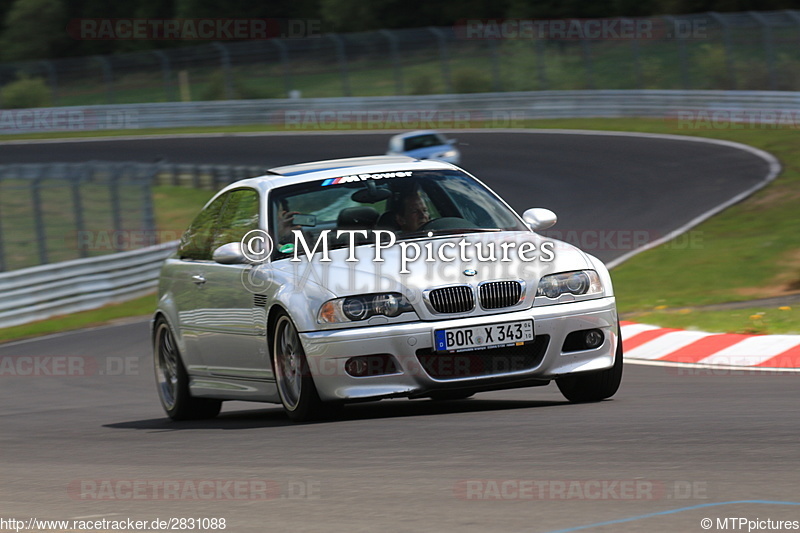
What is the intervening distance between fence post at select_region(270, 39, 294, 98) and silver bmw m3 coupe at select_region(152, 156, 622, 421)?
37.4 metres

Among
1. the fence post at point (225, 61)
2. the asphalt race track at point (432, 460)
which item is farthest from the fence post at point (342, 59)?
the asphalt race track at point (432, 460)

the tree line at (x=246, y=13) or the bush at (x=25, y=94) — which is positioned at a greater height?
the bush at (x=25, y=94)

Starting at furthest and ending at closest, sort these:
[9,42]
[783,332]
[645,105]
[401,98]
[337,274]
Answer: [9,42], [401,98], [645,105], [783,332], [337,274]

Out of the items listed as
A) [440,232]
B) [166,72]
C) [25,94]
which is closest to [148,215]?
[440,232]

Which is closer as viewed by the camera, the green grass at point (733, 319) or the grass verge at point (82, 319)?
the green grass at point (733, 319)

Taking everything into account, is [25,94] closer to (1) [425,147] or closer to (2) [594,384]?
(1) [425,147]

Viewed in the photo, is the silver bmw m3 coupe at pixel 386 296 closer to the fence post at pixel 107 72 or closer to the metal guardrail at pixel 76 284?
the metal guardrail at pixel 76 284

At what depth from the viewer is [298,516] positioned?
466 cm

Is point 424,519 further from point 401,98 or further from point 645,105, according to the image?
point 401,98

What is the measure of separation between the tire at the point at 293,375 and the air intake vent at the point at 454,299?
0.77 m

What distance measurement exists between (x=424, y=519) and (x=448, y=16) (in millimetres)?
64830

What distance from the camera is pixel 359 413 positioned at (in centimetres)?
800

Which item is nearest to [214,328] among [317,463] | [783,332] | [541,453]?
[317,463]

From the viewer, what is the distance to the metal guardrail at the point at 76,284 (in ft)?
62.1
